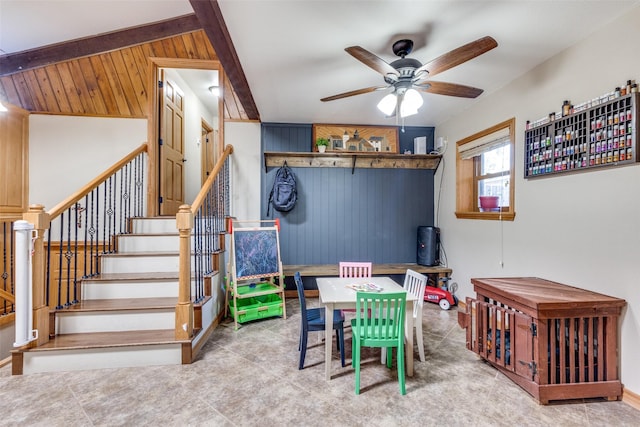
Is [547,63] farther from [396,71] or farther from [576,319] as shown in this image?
[576,319]

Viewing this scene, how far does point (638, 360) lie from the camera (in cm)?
192

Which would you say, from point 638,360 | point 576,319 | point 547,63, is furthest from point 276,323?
point 547,63

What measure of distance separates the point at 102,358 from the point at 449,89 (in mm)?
3736

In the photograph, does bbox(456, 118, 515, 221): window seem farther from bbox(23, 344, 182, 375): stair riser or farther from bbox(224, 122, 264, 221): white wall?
bbox(23, 344, 182, 375): stair riser

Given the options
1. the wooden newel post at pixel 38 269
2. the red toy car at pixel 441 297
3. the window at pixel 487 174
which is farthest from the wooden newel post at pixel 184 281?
the window at pixel 487 174

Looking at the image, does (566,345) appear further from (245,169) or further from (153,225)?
(153,225)

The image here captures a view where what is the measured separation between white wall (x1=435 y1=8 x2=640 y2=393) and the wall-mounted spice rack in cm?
10

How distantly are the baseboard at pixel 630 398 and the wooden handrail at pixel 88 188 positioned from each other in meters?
4.52

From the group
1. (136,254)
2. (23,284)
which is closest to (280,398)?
(23,284)

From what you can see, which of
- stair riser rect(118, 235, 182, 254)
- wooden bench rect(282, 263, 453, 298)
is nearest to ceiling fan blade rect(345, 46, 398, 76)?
wooden bench rect(282, 263, 453, 298)

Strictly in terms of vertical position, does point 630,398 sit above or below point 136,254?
below

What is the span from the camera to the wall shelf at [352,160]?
14.6 feet

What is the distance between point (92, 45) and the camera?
12.3ft

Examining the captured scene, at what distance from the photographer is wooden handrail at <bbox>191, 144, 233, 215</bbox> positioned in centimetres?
273
